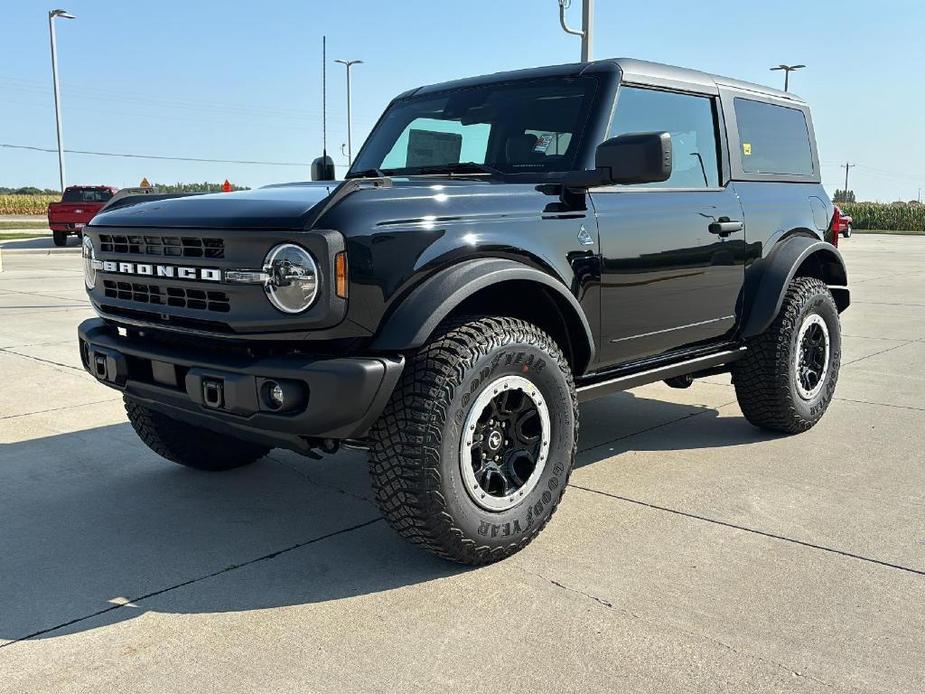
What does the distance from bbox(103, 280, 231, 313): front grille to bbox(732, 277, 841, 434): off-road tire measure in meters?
2.99

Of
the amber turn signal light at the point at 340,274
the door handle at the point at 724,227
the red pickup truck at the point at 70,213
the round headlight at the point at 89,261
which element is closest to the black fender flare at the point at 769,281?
the door handle at the point at 724,227

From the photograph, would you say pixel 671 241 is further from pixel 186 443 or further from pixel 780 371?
pixel 186 443

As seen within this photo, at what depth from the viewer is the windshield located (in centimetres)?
394

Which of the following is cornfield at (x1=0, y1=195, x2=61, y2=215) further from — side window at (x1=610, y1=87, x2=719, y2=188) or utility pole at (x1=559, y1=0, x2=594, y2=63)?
side window at (x1=610, y1=87, x2=719, y2=188)

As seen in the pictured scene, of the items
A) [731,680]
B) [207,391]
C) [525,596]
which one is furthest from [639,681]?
[207,391]

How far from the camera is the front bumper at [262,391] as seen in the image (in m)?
2.81

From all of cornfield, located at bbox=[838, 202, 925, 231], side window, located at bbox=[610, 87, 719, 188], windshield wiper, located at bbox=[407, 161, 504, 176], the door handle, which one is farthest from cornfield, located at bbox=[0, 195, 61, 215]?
the door handle

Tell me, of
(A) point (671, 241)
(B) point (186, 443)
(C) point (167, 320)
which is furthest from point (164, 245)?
(A) point (671, 241)

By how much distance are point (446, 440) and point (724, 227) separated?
2.10 metres

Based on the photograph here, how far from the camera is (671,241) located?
13.3ft

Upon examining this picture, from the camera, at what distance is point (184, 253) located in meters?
3.18

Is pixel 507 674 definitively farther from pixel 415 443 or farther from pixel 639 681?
pixel 415 443

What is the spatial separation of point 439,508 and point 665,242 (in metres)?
1.74

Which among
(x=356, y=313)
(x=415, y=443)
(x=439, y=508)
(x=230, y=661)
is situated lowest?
(x=230, y=661)
